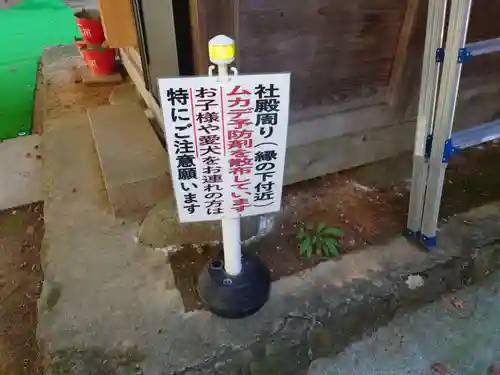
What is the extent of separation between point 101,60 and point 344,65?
8.24 ft

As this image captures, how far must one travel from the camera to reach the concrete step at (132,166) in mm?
2430

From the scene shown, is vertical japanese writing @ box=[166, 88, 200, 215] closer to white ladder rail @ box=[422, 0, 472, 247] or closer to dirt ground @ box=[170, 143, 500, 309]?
dirt ground @ box=[170, 143, 500, 309]

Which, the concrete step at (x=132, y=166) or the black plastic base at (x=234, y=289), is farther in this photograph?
the concrete step at (x=132, y=166)

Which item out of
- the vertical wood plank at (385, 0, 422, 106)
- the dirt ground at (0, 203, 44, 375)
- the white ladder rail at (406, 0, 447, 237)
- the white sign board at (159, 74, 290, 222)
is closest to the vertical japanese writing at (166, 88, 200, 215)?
the white sign board at (159, 74, 290, 222)

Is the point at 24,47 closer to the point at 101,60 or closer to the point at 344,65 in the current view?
the point at 101,60

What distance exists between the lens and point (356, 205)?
99.7 inches

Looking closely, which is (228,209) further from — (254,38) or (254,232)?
(254,38)

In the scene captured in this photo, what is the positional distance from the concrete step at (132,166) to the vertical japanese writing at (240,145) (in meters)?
0.86

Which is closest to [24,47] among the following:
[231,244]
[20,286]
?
[20,286]

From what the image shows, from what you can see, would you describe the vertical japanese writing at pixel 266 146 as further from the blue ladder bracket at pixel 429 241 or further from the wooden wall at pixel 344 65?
the blue ladder bracket at pixel 429 241

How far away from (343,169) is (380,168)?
23 centimetres

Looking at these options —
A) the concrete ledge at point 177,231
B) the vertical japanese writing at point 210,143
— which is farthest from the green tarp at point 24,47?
the vertical japanese writing at point 210,143

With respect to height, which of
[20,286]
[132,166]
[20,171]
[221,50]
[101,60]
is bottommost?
[20,286]

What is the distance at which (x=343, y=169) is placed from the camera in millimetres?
2709
